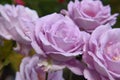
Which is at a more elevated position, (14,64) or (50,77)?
(14,64)

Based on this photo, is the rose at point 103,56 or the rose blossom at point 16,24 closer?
the rose at point 103,56

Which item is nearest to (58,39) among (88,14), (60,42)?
(60,42)

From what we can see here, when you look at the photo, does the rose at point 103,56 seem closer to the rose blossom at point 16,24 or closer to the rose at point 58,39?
the rose at point 58,39

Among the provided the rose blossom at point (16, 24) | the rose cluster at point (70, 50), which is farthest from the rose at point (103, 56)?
the rose blossom at point (16, 24)

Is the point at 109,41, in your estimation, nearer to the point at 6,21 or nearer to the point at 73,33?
the point at 73,33

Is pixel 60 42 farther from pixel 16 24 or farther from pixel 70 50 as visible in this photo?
pixel 16 24

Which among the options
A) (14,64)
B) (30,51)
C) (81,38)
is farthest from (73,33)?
(14,64)

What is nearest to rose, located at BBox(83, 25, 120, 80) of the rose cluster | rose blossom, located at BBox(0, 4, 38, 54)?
the rose cluster
